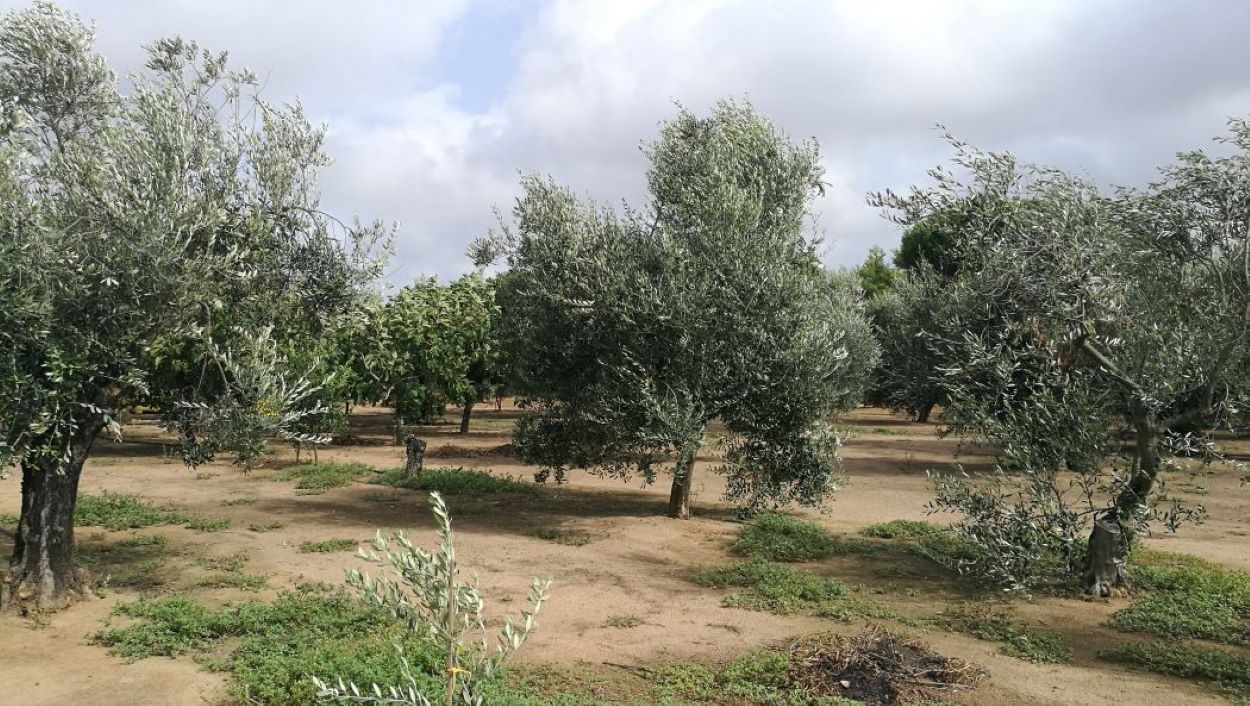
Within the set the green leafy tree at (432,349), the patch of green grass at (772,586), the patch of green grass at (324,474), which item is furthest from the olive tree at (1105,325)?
the green leafy tree at (432,349)

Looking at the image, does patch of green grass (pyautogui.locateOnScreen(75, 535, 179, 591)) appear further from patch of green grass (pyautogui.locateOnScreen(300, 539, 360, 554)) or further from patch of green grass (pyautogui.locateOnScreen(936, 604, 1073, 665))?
patch of green grass (pyautogui.locateOnScreen(936, 604, 1073, 665))

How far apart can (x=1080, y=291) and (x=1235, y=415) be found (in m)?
2.53

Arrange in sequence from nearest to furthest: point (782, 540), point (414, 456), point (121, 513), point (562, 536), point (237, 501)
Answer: point (782, 540), point (562, 536), point (121, 513), point (237, 501), point (414, 456)

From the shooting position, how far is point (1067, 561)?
1385 centimetres

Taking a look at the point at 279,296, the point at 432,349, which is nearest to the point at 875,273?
the point at 432,349

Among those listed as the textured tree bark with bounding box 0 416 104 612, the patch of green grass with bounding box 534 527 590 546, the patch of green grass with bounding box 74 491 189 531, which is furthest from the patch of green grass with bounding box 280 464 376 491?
the textured tree bark with bounding box 0 416 104 612

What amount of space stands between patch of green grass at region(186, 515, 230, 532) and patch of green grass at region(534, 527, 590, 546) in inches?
233

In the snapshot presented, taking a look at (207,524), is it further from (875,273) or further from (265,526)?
(875,273)

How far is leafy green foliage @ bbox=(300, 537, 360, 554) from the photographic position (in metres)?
15.7

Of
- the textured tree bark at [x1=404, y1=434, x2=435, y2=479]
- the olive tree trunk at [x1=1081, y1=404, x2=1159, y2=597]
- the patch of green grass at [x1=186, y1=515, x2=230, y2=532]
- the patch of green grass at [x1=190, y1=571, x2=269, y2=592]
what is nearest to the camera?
the olive tree trunk at [x1=1081, y1=404, x2=1159, y2=597]

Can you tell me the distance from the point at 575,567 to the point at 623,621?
3.19 meters

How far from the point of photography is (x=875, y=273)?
2970 inches

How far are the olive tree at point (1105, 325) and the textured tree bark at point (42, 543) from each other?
467 inches

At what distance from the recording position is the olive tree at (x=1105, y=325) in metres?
12.1
